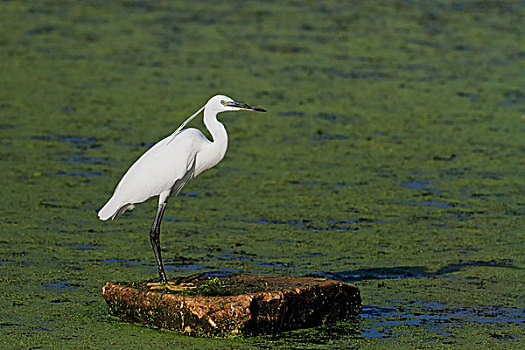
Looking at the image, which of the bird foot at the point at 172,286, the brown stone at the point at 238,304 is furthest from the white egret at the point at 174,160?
the brown stone at the point at 238,304

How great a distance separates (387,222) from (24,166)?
2.68 m

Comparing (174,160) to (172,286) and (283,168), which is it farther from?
(283,168)

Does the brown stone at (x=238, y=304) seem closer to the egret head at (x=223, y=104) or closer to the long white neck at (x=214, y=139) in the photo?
the long white neck at (x=214, y=139)

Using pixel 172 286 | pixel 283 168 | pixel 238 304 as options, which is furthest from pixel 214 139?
pixel 283 168

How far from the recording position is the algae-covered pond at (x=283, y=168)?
4.58 m

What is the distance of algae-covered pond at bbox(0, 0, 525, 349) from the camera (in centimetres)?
458

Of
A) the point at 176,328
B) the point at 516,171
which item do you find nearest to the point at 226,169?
the point at 516,171

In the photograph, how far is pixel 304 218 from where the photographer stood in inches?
243

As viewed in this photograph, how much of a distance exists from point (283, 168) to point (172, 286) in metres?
3.16

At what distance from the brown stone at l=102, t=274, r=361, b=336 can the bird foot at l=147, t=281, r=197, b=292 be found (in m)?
0.04

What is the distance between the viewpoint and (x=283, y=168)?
7293 mm

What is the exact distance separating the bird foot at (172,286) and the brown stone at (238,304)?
0.12ft

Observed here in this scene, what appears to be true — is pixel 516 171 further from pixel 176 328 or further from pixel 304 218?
pixel 176 328

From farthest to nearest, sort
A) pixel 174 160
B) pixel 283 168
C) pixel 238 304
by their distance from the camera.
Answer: pixel 283 168 < pixel 174 160 < pixel 238 304
